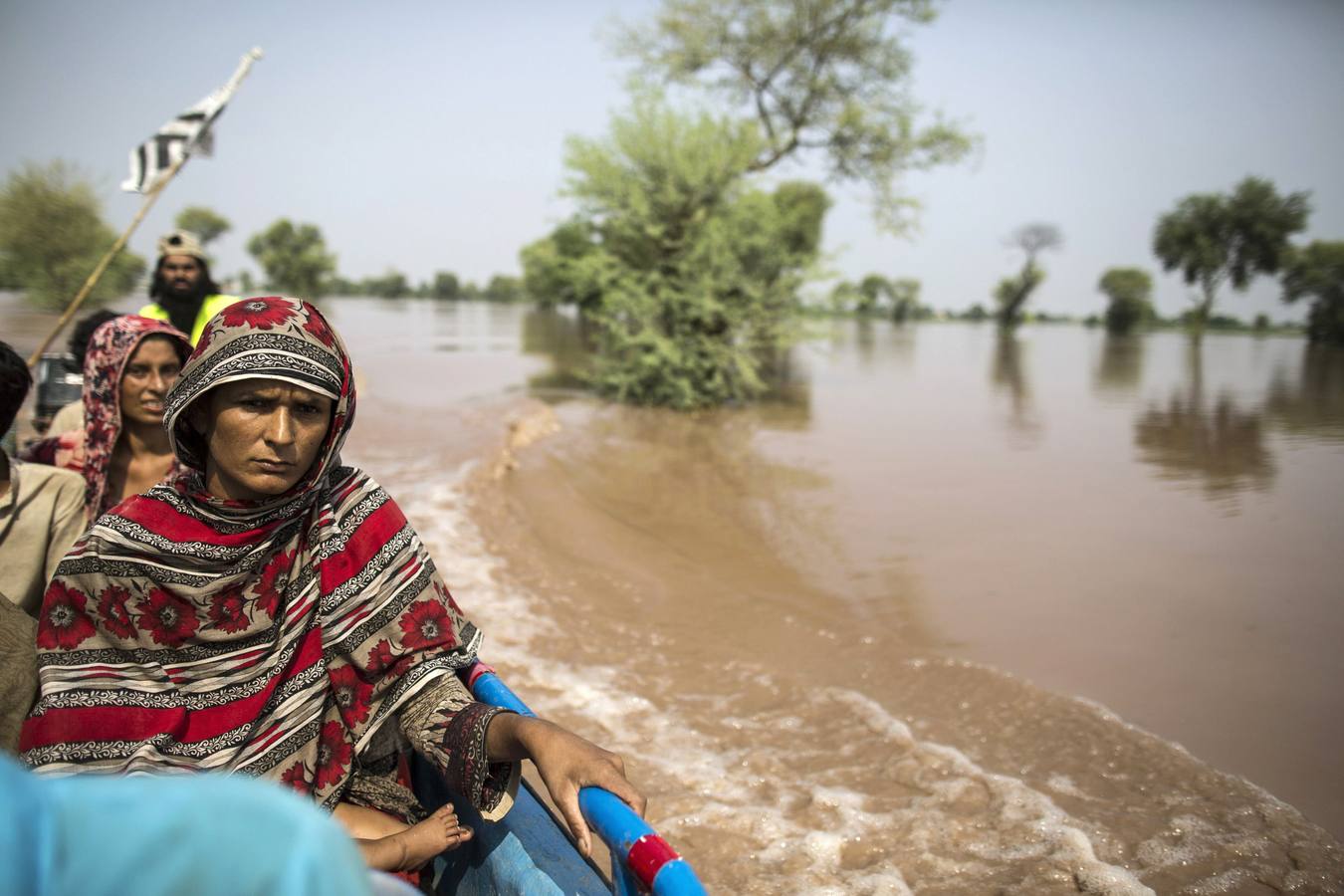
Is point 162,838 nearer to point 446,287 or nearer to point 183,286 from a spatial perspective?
point 183,286

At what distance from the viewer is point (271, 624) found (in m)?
1.73

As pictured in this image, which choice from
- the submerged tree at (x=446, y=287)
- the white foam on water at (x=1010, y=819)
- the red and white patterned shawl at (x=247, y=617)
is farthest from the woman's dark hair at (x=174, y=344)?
the submerged tree at (x=446, y=287)

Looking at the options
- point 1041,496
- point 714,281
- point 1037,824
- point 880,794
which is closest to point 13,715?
point 880,794

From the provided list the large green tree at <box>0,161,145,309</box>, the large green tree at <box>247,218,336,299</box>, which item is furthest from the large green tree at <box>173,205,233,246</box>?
the large green tree at <box>0,161,145,309</box>

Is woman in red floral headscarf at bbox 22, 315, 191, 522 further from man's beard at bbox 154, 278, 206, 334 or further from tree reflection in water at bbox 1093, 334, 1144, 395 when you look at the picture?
tree reflection in water at bbox 1093, 334, 1144, 395

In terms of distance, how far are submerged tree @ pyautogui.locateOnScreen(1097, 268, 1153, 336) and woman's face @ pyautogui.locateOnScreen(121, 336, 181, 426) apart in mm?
60486

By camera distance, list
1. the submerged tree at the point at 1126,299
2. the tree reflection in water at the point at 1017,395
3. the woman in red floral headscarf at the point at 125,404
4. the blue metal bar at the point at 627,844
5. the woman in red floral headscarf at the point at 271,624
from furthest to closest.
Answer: the submerged tree at the point at 1126,299, the tree reflection in water at the point at 1017,395, the woman in red floral headscarf at the point at 125,404, the woman in red floral headscarf at the point at 271,624, the blue metal bar at the point at 627,844

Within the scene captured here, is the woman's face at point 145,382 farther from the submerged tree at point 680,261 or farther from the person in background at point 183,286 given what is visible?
the submerged tree at point 680,261

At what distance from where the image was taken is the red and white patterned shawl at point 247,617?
1.56 m

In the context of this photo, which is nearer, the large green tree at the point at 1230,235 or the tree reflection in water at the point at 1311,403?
the tree reflection in water at the point at 1311,403

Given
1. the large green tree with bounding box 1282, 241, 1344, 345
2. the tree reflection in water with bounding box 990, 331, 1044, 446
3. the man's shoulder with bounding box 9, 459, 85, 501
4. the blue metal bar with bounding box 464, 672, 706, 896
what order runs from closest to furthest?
the blue metal bar with bounding box 464, 672, 706, 896 → the man's shoulder with bounding box 9, 459, 85, 501 → the tree reflection in water with bounding box 990, 331, 1044, 446 → the large green tree with bounding box 1282, 241, 1344, 345

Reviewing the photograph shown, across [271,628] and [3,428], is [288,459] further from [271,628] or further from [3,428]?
[3,428]

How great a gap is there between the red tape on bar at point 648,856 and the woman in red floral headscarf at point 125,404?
2.15 m

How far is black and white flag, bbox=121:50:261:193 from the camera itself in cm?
547
